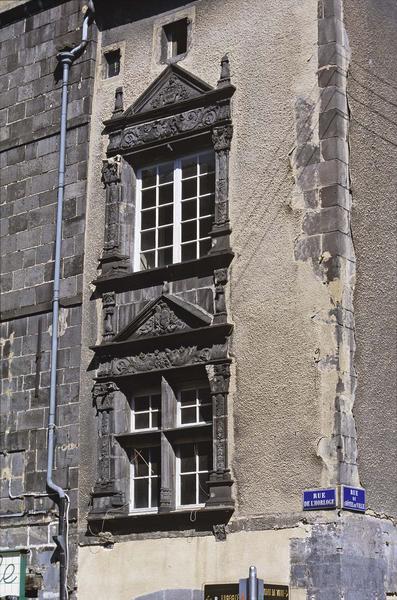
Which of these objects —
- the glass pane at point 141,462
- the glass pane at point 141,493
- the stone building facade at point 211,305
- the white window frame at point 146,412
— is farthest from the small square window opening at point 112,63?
the glass pane at point 141,493

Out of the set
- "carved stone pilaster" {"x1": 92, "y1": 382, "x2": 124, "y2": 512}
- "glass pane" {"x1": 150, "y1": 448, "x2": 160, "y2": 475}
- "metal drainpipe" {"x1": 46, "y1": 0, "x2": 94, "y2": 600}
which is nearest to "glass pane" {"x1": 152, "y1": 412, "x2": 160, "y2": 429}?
"glass pane" {"x1": 150, "y1": 448, "x2": 160, "y2": 475}

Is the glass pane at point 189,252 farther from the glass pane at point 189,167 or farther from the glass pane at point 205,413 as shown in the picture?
the glass pane at point 205,413

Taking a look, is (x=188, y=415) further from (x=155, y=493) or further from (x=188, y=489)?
(x=155, y=493)

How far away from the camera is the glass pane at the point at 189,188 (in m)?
14.8

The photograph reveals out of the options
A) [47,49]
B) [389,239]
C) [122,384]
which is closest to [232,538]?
[122,384]

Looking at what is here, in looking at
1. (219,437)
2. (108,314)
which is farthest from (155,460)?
(108,314)

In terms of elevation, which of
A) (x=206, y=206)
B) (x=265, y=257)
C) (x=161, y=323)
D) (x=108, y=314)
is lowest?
(x=161, y=323)

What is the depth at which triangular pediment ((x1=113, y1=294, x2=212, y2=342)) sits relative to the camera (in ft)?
45.9

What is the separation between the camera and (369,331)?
44.4 ft

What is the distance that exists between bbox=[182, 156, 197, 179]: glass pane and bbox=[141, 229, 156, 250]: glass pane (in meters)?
0.81

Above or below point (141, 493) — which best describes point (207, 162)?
above

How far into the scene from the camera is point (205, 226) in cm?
1452

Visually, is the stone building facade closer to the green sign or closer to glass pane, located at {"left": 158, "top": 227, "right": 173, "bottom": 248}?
glass pane, located at {"left": 158, "top": 227, "right": 173, "bottom": 248}

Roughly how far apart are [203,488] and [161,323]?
2.03 metres
